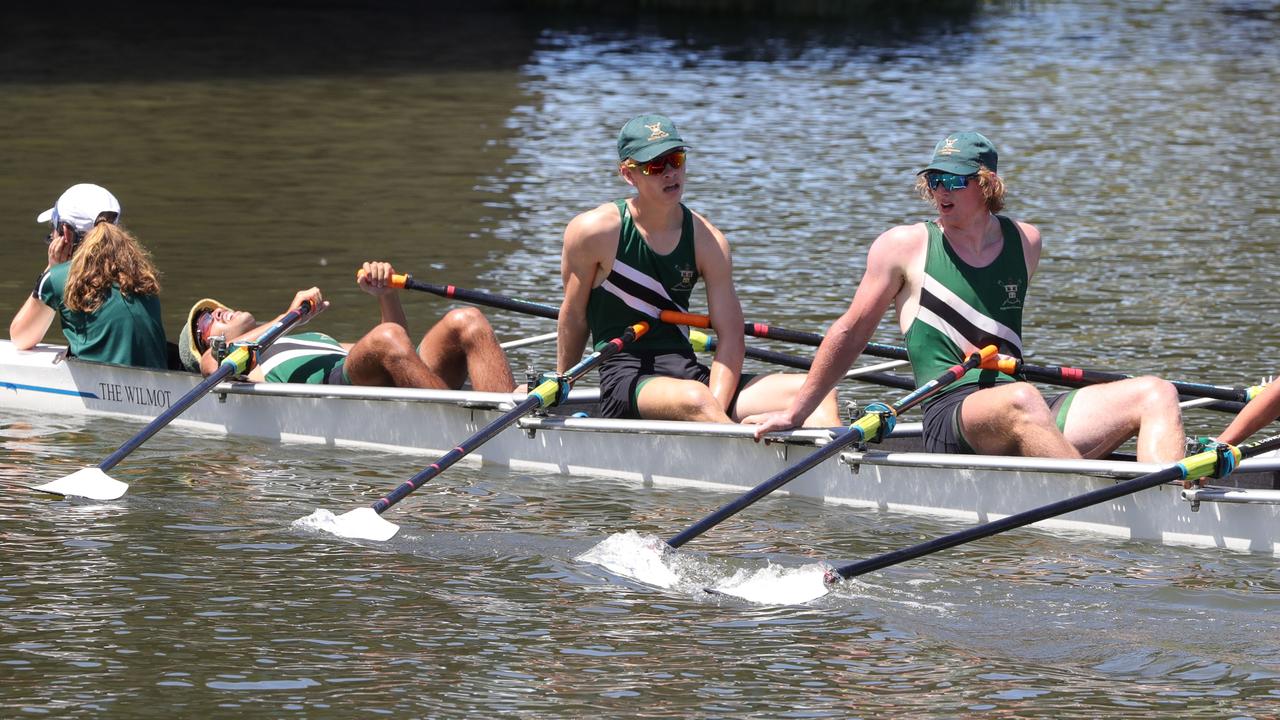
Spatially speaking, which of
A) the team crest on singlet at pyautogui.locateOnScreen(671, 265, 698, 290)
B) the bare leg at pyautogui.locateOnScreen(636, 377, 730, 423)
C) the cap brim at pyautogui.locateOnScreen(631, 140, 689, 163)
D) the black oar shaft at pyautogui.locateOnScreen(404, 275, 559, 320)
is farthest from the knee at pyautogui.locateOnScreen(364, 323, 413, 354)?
the cap brim at pyautogui.locateOnScreen(631, 140, 689, 163)

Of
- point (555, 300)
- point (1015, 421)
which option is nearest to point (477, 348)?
point (1015, 421)

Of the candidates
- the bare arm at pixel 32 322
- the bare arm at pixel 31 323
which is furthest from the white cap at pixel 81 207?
the bare arm at pixel 32 322

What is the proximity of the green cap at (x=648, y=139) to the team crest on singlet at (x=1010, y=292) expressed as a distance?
1688 mm

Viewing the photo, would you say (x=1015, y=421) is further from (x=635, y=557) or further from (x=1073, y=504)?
(x=635, y=557)

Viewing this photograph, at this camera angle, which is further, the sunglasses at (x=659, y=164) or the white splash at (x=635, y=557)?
the sunglasses at (x=659, y=164)

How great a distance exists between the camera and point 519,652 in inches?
298

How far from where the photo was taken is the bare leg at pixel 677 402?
31.5 ft

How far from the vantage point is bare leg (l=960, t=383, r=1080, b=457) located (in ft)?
28.0

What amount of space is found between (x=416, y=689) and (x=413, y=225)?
11.7 metres

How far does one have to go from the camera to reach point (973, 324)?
8.76m

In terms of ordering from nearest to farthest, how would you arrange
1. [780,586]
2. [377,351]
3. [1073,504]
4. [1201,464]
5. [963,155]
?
[1201,464] → [1073,504] → [780,586] → [963,155] → [377,351]

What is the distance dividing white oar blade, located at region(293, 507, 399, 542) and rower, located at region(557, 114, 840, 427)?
1.40 metres

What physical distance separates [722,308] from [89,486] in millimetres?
3254

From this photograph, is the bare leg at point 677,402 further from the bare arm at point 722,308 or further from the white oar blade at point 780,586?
the white oar blade at point 780,586
